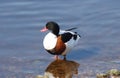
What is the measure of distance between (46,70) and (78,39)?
67.3 inches

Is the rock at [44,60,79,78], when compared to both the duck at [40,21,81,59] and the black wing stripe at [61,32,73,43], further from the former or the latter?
the black wing stripe at [61,32,73,43]

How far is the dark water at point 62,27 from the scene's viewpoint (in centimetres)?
1062

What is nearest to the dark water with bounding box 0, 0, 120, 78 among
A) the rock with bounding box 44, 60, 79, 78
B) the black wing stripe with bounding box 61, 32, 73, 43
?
the rock with bounding box 44, 60, 79, 78

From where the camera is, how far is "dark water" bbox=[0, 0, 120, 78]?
10625 millimetres

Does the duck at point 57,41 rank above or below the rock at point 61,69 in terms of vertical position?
above

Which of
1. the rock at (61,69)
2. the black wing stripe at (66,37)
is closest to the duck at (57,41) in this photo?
the black wing stripe at (66,37)

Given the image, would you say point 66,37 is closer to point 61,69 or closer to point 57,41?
point 57,41

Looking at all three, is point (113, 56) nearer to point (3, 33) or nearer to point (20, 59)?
point (20, 59)

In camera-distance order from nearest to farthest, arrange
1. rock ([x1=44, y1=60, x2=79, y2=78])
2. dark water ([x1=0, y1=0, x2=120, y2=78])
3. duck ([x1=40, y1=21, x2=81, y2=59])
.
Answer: rock ([x1=44, y1=60, x2=79, y2=78]) → dark water ([x1=0, y1=0, x2=120, y2=78]) → duck ([x1=40, y1=21, x2=81, y2=59])

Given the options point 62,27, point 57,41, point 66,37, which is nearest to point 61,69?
point 57,41

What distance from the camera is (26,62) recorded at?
35.8 ft

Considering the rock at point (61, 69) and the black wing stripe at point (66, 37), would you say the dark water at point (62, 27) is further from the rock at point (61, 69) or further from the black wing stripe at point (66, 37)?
the black wing stripe at point (66, 37)

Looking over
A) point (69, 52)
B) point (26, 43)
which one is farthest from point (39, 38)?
point (69, 52)

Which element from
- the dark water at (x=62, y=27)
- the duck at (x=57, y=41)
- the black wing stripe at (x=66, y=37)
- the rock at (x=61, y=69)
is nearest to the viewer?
the rock at (x=61, y=69)
